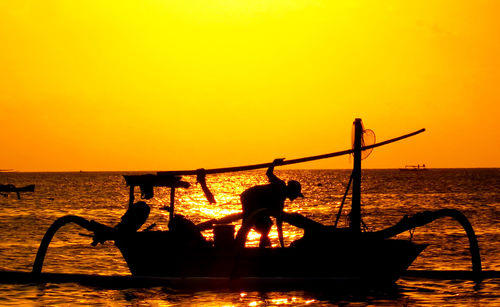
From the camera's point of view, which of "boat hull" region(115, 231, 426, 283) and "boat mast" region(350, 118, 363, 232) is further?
"boat mast" region(350, 118, 363, 232)

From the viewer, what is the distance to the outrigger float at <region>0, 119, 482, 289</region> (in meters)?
19.9

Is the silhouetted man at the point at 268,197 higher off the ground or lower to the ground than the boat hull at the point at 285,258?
higher

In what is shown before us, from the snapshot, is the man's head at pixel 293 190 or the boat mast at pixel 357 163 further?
the boat mast at pixel 357 163

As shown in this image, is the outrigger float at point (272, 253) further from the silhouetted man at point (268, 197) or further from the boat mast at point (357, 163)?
the silhouetted man at point (268, 197)

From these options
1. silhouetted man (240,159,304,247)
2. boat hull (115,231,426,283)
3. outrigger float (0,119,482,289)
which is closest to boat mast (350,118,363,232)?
outrigger float (0,119,482,289)

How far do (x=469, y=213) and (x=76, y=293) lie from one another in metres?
57.7

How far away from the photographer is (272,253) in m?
19.9

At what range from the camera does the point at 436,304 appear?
1908cm

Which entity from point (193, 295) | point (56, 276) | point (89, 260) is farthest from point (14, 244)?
point (193, 295)

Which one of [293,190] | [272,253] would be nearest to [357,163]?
[293,190]

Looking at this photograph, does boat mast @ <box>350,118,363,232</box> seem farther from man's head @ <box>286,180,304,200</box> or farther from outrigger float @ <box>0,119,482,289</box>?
→ man's head @ <box>286,180,304,200</box>

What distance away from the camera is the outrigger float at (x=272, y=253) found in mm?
19875

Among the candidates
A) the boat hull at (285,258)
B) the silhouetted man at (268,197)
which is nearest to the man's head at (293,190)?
the silhouetted man at (268,197)

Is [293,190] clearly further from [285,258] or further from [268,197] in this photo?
[285,258]
